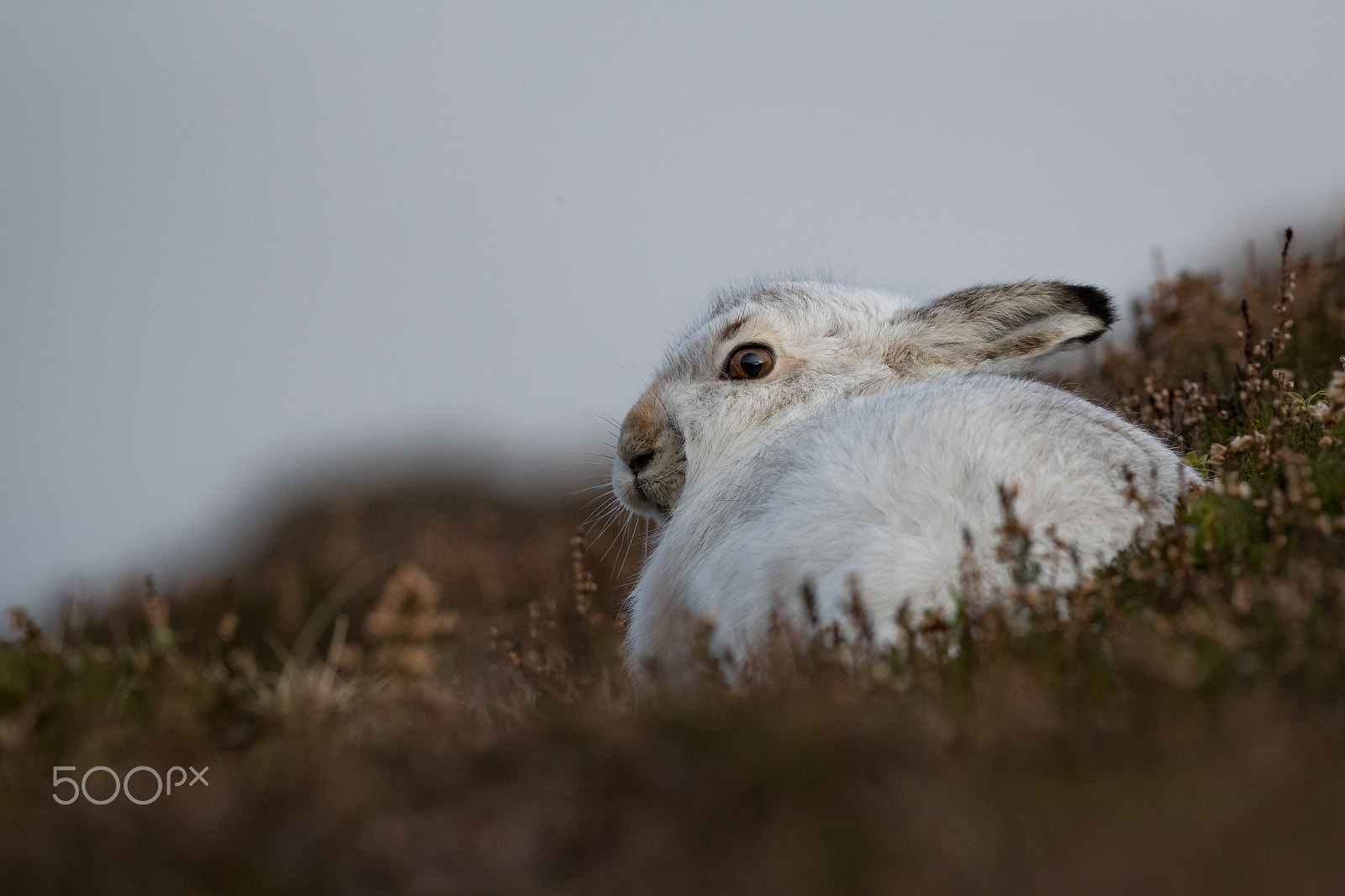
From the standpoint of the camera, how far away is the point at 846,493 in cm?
384

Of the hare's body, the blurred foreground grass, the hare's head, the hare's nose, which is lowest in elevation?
the blurred foreground grass

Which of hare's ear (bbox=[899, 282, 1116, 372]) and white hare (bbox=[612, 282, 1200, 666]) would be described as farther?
hare's ear (bbox=[899, 282, 1116, 372])

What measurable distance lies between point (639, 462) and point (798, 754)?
3.30m

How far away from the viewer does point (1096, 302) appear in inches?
206

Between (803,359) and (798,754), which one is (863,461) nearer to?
(803,359)

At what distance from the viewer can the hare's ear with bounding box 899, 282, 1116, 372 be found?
529 centimetres

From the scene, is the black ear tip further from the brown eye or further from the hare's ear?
the brown eye

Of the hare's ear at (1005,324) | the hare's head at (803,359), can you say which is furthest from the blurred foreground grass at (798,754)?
the hare's head at (803,359)

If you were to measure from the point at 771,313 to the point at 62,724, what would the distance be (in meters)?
3.66

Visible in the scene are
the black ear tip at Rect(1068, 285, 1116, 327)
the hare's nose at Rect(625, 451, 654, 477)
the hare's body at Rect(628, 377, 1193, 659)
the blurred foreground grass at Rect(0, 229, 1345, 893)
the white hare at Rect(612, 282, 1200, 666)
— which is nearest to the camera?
the blurred foreground grass at Rect(0, 229, 1345, 893)

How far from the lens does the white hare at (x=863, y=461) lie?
11.8 feet

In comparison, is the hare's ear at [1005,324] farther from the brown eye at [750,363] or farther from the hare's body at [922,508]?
the hare's body at [922,508]

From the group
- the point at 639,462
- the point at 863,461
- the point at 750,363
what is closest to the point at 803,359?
the point at 750,363

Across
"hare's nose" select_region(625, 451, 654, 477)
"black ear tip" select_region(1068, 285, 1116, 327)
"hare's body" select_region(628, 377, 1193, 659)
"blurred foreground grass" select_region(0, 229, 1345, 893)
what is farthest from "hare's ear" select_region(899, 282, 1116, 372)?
"hare's nose" select_region(625, 451, 654, 477)
